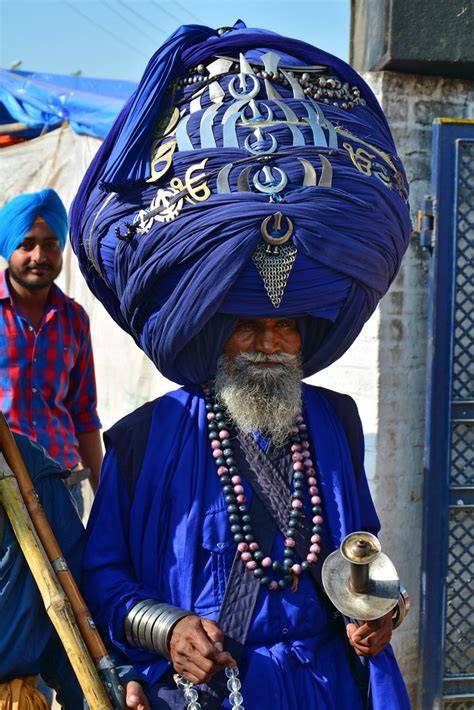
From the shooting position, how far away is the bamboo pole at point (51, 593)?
2.38m

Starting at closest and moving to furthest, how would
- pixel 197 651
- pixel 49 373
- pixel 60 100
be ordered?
pixel 197 651 < pixel 49 373 < pixel 60 100

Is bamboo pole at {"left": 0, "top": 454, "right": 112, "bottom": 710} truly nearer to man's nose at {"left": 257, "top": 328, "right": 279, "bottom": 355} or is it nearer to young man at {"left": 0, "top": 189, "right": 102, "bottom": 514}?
man's nose at {"left": 257, "top": 328, "right": 279, "bottom": 355}

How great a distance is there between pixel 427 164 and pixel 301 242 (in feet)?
7.10

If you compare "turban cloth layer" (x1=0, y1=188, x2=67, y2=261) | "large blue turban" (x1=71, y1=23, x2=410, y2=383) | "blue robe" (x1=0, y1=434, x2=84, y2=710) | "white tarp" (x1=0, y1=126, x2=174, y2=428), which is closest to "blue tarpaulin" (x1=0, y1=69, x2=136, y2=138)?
"white tarp" (x1=0, y1=126, x2=174, y2=428)

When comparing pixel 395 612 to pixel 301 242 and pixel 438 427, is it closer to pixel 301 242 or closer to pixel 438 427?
pixel 301 242

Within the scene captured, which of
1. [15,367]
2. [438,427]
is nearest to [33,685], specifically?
[15,367]

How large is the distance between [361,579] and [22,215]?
2.89 meters

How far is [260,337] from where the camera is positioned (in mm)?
2742

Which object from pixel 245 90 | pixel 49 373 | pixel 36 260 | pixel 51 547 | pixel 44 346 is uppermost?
pixel 245 90

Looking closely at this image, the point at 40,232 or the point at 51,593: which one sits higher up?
the point at 40,232

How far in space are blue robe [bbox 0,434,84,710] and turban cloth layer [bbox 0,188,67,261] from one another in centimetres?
204

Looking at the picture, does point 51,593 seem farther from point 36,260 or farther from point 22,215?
point 22,215

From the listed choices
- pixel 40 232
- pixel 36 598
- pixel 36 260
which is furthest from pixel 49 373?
Result: pixel 36 598

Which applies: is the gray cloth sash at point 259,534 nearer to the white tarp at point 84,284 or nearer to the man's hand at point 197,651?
the man's hand at point 197,651
